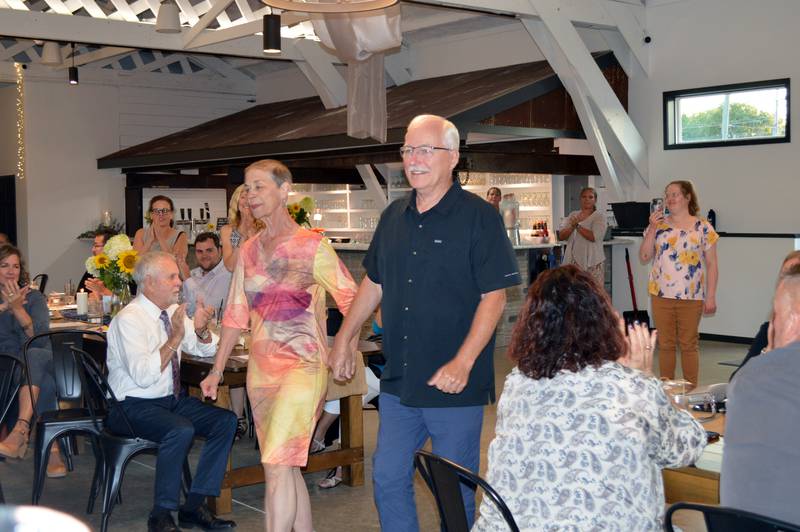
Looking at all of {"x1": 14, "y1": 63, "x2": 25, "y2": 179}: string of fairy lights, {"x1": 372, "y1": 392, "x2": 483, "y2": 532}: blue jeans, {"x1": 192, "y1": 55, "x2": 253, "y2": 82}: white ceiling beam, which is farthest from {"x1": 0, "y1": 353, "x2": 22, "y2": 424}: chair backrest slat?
{"x1": 192, "y1": 55, "x2": 253, "y2": 82}: white ceiling beam

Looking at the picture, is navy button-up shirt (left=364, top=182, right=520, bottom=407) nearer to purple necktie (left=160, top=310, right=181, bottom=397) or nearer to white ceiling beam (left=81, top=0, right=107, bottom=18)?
purple necktie (left=160, top=310, right=181, bottom=397)

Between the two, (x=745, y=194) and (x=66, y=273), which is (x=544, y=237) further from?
(x=66, y=273)

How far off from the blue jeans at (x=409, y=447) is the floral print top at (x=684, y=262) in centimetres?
382

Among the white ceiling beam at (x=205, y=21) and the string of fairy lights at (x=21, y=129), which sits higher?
the white ceiling beam at (x=205, y=21)

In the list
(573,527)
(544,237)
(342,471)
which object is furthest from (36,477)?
(544,237)

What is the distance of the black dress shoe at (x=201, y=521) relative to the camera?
461 centimetres

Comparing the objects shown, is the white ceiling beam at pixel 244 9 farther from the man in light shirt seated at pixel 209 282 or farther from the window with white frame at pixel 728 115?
the man in light shirt seated at pixel 209 282

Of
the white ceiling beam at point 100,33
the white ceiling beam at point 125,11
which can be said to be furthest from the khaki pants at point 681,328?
the white ceiling beam at point 125,11

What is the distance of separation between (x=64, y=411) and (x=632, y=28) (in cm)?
853

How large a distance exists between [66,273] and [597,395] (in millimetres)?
15216

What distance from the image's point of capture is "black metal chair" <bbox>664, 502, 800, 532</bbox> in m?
2.02

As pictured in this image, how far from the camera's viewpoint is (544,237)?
38.6 feet

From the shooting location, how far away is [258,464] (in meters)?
5.20

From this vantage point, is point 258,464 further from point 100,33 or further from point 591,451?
point 100,33
